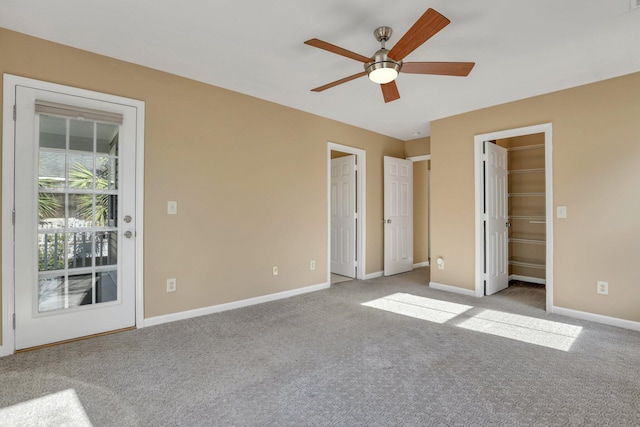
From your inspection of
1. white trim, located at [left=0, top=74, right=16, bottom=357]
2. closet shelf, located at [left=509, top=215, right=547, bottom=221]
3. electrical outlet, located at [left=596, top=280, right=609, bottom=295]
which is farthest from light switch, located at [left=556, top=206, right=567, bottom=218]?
white trim, located at [left=0, top=74, right=16, bottom=357]

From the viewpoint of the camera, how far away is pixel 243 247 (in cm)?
364

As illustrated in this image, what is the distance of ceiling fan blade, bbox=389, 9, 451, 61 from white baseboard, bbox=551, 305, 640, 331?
10.7 feet

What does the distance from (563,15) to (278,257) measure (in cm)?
349

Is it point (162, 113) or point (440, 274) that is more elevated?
point (162, 113)

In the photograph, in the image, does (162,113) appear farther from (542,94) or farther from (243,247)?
(542,94)

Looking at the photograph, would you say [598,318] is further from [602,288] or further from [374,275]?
[374,275]

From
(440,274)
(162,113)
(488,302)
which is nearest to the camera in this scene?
(162,113)

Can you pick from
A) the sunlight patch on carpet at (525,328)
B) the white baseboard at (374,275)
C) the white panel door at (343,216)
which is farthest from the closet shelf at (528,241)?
the white panel door at (343,216)

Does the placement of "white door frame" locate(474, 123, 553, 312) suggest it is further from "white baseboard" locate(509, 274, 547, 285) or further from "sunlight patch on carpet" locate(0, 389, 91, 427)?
"sunlight patch on carpet" locate(0, 389, 91, 427)

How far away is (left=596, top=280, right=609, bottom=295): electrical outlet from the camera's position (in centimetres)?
315

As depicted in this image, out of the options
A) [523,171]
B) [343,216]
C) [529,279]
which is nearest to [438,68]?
[343,216]

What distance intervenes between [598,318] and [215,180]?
14.1 feet

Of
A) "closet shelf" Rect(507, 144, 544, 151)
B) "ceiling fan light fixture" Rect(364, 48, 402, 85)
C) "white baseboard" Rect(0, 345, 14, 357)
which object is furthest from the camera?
"closet shelf" Rect(507, 144, 544, 151)

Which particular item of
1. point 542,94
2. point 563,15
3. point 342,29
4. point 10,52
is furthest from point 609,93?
point 10,52
